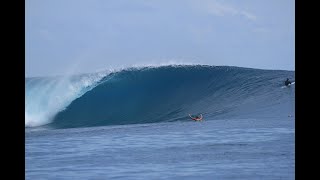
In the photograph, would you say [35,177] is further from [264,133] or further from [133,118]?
[133,118]

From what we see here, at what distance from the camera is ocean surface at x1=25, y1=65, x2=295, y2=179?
780 centimetres

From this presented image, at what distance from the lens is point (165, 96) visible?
27.9 m

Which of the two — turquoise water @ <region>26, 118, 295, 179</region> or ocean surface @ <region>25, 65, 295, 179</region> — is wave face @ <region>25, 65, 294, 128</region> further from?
turquoise water @ <region>26, 118, 295, 179</region>

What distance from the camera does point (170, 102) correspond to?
26922 mm

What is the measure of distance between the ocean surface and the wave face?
0.05 metres

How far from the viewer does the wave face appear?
76.8 ft

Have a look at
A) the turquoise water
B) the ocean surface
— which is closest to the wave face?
the ocean surface

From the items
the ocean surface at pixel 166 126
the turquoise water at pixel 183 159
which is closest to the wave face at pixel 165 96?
the ocean surface at pixel 166 126

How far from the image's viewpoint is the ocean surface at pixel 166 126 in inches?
307

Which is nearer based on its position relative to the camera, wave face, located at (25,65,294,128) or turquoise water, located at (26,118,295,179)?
turquoise water, located at (26,118,295,179)

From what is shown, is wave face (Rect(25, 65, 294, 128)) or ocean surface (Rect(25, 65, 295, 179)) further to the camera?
wave face (Rect(25, 65, 294, 128))

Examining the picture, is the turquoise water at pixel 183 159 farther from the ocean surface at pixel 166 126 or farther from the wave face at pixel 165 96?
the wave face at pixel 165 96
